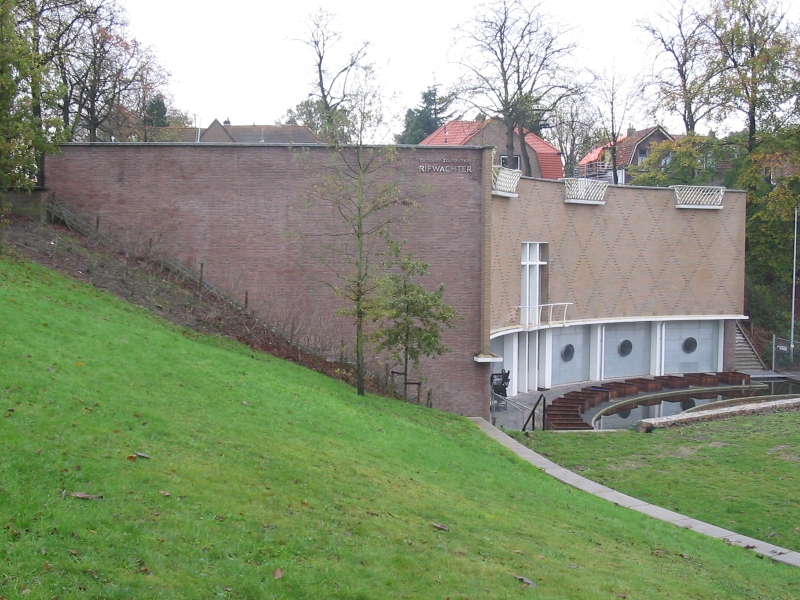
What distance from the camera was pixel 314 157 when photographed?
84.8 feet

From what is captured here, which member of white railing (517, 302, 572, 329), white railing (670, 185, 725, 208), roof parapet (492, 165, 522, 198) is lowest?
white railing (517, 302, 572, 329)

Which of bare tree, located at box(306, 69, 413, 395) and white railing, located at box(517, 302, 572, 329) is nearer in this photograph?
bare tree, located at box(306, 69, 413, 395)

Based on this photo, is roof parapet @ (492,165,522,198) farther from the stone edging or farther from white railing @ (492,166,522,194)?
the stone edging

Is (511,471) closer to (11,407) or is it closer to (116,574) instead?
(11,407)

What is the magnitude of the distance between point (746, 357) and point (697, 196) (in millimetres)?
9450

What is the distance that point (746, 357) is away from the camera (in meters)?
42.8

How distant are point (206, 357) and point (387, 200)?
270 inches

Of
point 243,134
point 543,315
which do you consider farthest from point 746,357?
point 243,134

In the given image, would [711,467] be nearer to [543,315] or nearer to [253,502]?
[253,502]

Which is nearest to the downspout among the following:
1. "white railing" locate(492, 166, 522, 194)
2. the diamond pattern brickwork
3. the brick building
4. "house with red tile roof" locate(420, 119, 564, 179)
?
the brick building

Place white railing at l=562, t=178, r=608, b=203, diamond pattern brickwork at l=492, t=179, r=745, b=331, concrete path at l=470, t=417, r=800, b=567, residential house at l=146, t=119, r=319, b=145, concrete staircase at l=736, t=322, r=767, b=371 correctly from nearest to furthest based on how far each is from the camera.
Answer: concrete path at l=470, t=417, r=800, b=567, diamond pattern brickwork at l=492, t=179, r=745, b=331, white railing at l=562, t=178, r=608, b=203, concrete staircase at l=736, t=322, r=767, b=371, residential house at l=146, t=119, r=319, b=145

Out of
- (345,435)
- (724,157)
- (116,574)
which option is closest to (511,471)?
(345,435)

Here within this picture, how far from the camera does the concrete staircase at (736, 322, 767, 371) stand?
4216cm

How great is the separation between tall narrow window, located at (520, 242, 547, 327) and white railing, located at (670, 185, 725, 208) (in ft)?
30.0
